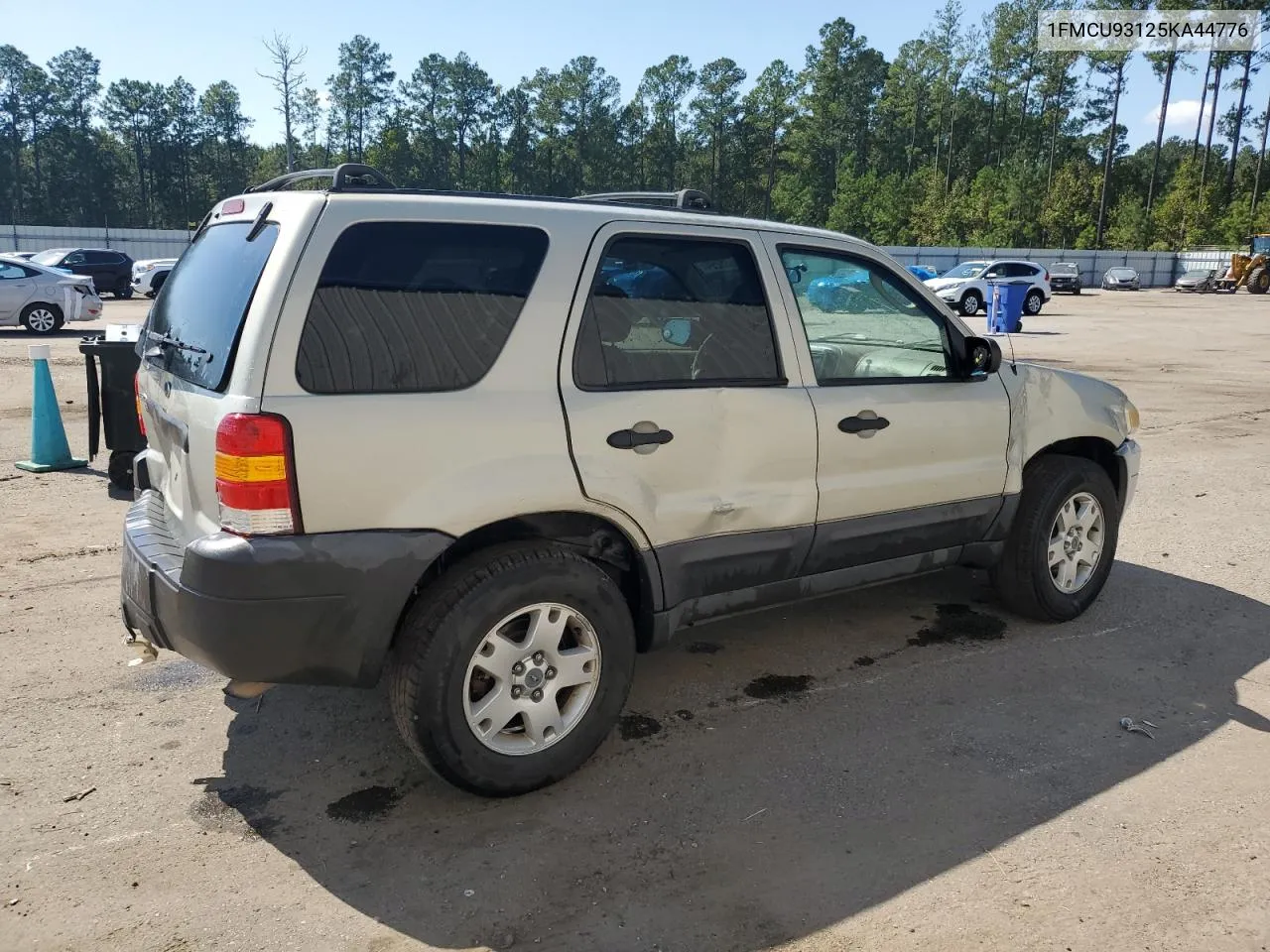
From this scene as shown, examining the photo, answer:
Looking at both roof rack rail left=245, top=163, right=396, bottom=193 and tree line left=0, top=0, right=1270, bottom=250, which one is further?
tree line left=0, top=0, right=1270, bottom=250

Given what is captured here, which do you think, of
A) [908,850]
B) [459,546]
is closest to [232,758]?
[459,546]

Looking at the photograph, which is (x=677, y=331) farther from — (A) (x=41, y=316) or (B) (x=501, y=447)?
(A) (x=41, y=316)

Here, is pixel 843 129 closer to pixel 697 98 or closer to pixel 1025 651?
pixel 697 98

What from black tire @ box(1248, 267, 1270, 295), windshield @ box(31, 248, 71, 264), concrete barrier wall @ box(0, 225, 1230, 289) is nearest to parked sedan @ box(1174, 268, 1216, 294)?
black tire @ box(1248, 267, 1270, 295)

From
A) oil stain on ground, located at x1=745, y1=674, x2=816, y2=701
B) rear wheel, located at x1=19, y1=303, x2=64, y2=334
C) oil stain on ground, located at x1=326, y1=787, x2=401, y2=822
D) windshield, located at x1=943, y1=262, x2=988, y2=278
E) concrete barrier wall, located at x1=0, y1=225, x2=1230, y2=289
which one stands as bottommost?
oil stain on ground, located at x1=326, y1=787, x2=401, y2=822

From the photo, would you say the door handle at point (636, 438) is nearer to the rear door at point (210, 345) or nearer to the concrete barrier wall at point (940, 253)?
the rear door at point (210, 345)

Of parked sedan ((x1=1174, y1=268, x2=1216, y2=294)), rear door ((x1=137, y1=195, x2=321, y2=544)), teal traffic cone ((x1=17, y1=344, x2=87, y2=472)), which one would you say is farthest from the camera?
parked sedan ((x1=1174, y1=268, x2=1216, y2=294))

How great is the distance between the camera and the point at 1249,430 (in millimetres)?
10742

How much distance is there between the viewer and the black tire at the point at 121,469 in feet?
23.0

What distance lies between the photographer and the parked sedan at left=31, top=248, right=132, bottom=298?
30.4 m

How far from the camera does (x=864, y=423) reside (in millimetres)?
3943

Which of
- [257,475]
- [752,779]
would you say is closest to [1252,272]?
[752,779]

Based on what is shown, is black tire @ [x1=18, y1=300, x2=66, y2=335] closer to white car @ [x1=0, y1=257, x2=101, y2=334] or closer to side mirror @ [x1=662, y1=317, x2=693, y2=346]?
white car @ [x1=0, y1=257, x2=101, y2=334]

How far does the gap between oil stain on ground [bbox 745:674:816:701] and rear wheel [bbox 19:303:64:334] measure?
19.1 metres
